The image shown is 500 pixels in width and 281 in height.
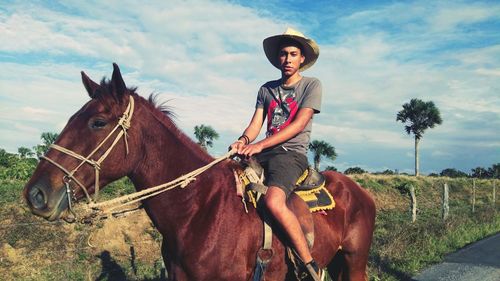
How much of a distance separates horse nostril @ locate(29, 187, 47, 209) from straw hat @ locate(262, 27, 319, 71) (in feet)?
9.17

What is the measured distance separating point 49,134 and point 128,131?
35.2 m

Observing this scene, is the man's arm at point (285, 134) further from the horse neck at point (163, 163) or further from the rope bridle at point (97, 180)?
the horse neck at point (163, 163)

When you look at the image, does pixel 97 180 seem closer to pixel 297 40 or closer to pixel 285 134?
pixel 285 134

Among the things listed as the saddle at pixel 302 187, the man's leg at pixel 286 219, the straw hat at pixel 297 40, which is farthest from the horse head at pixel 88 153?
the straw hat at pixel 297 40

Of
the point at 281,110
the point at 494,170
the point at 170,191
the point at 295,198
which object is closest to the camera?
the point at 170,191

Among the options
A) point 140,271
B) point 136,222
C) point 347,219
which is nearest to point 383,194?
point 136,222

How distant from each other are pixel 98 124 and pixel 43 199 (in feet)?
2.20

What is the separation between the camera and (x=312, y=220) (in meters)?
4.18

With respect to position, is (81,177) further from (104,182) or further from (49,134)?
(49,134)

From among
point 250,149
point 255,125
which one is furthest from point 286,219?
point 255,125

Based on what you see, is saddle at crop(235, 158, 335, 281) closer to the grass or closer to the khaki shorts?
the khaki shorts

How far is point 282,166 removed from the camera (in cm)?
401

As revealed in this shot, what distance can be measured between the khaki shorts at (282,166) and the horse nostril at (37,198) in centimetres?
188

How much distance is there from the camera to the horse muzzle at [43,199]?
2938 mm
